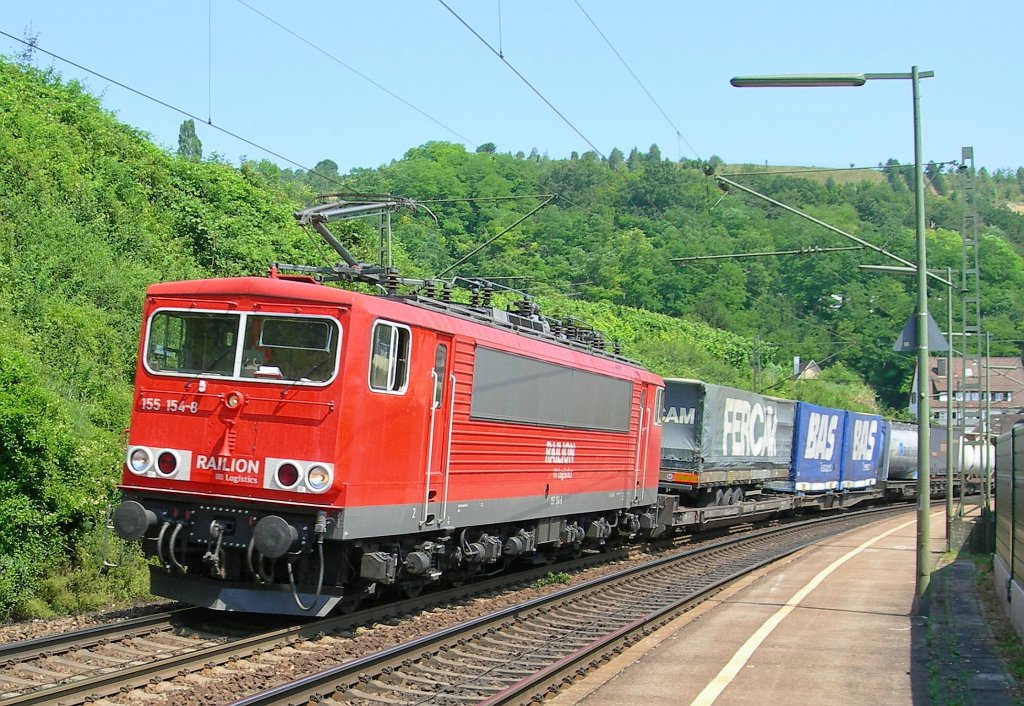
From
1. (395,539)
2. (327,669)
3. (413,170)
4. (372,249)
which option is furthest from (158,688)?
(413,170)

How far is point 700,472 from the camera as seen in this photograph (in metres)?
23.5

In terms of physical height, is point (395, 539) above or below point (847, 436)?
below

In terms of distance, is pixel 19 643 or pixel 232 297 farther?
pixel 232 297

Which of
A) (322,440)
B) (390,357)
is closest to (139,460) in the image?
(322,440)

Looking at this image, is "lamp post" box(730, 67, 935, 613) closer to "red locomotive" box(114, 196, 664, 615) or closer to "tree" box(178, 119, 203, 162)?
"red locomotive" box(114, 196, 664, 615)

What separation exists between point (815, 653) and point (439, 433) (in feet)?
14.5

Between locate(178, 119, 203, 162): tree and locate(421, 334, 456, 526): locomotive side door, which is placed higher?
locate(178, 119, 203, 162): tree

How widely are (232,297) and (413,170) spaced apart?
49759 millimetres

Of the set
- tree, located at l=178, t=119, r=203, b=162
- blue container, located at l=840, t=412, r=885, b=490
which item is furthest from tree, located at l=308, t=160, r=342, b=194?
blue container, located at l=840, t=412, r=885, b=490

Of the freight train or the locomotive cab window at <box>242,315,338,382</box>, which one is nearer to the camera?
the freight train

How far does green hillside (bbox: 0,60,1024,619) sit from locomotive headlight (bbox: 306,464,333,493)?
11.3 ft

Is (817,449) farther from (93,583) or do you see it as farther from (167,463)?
(167,463)

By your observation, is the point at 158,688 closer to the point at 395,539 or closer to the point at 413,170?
the point at 395,539

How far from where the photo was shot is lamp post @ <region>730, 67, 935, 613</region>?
13.7 m
